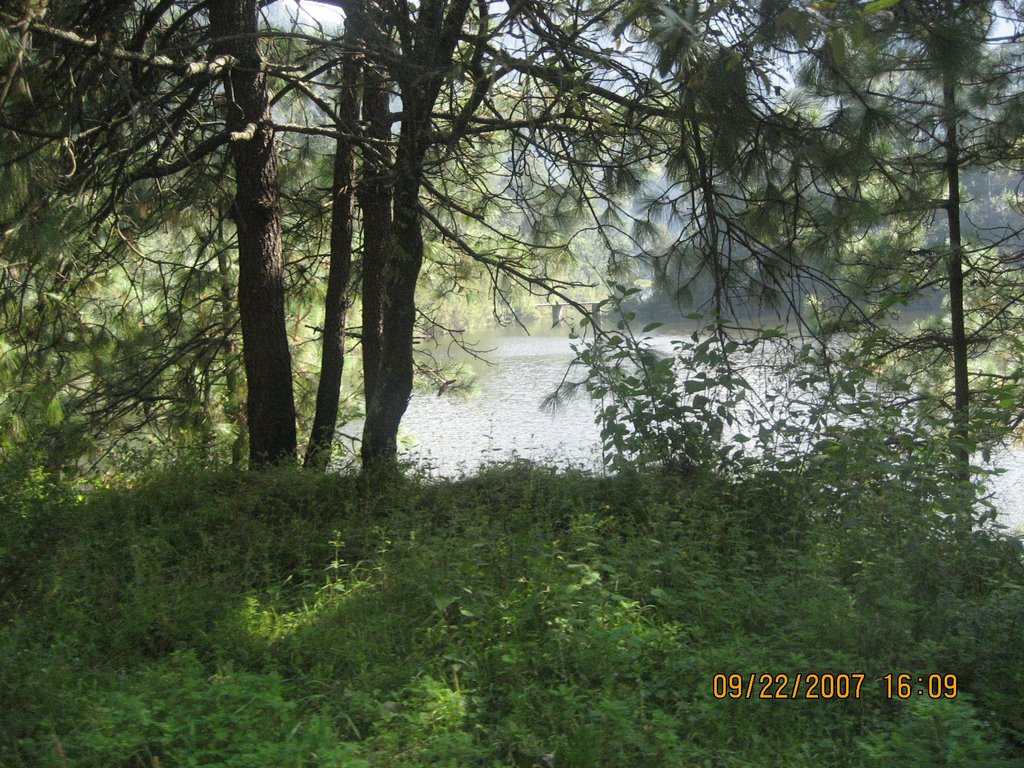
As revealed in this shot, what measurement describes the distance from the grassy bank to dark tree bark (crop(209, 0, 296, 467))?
138 centimetres

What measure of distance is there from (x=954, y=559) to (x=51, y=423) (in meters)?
6.03

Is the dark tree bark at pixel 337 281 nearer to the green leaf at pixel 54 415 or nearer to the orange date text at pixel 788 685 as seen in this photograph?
the green leaf at pixel 54 415

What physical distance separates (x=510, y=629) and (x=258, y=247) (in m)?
3.93

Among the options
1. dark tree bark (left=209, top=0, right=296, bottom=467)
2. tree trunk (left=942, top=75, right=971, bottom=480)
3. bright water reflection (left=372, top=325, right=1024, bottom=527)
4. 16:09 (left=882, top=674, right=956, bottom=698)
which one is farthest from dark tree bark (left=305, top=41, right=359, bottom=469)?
tree trunk (left=942, top=75, right=971, bottom=480)

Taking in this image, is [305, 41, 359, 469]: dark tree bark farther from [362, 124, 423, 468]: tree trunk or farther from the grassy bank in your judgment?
the grassy bank

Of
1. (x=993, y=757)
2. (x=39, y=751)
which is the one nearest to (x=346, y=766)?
(x=39, y=751)

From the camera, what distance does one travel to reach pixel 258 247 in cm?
639

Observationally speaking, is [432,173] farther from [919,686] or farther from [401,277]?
[919,686]

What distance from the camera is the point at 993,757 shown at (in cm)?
264

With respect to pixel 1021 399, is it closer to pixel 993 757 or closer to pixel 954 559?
pixel 954 559

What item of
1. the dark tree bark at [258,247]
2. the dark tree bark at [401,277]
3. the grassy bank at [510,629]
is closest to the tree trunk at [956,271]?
the grassy bank at [510,629]

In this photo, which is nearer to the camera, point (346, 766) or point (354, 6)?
point (346, 766)

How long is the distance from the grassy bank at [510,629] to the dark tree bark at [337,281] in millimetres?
2071

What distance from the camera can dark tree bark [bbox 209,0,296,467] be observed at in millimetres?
6172
